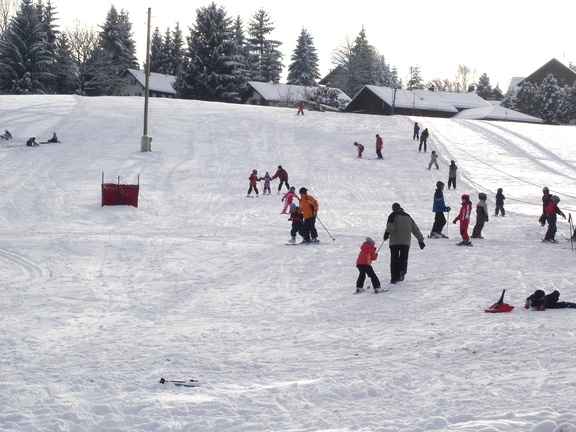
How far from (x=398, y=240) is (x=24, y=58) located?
199 feet

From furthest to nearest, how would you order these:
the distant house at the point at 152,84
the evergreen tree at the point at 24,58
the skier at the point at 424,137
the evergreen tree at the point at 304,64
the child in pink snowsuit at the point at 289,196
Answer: the evergreen tree at the point at 304,64
the distant house at the point at 152,84
the evergreen tree at the point at 24,58
the skier at the point at 424,137
the child in pink snowsuit at the point at 289,196

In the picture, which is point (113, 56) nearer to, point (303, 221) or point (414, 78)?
point (414, 78)

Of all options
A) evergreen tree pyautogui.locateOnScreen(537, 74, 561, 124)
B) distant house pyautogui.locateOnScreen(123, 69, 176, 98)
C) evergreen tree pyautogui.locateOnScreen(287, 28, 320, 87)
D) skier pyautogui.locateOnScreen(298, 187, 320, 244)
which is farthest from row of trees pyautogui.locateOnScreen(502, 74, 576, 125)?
skier pyautogui.locateOnScreen(298, 187, 320, 244)

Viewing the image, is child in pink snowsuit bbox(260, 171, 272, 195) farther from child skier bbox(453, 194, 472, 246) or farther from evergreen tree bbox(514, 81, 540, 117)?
evergreen tree bbox(514, 81, 540, 117)

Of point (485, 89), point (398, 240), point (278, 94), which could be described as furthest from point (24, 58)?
point (485, 89)

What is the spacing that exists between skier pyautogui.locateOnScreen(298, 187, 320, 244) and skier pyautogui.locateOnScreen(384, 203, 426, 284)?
424 cm

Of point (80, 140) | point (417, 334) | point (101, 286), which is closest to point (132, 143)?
point (80, 140)

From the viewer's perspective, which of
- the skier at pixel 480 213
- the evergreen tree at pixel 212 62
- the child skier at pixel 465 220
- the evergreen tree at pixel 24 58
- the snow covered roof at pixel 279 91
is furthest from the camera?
the snow covered roof at pixel 279 91

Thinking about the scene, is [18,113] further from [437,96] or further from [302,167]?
[437,96]

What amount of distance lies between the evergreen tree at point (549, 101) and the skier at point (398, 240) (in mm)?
65316

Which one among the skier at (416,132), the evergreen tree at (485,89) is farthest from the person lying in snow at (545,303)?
the evergreen tree at (485,89)

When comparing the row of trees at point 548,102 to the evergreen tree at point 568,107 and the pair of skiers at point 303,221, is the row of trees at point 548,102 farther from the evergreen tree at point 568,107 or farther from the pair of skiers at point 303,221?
the pair of skiers at point 303,221

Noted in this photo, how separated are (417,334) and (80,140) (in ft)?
94.0

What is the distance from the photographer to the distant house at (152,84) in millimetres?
80750
